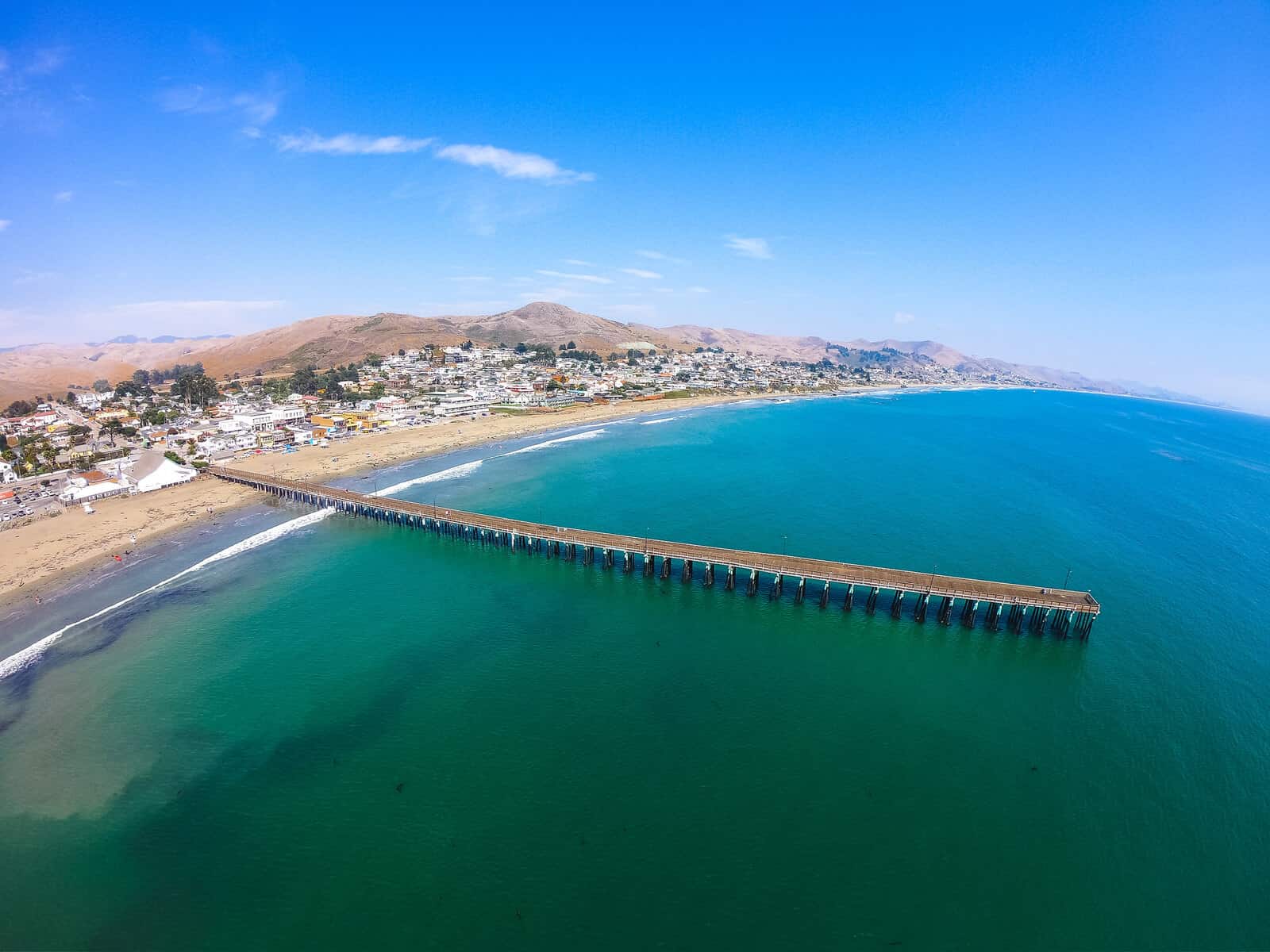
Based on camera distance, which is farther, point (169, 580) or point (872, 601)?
point (169, 580)

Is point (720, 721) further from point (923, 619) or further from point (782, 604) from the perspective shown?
point (923, 619)

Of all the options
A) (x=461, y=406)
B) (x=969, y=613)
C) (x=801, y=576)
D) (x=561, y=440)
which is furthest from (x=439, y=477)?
(x=969, y=613)

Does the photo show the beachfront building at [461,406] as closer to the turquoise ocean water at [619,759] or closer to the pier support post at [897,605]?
the turquoise ocean water at [619,759]

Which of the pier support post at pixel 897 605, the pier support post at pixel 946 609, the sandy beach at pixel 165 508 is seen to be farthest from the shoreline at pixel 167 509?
the pier support post at pixel 946 609

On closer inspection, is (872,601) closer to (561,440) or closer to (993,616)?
(993,616)

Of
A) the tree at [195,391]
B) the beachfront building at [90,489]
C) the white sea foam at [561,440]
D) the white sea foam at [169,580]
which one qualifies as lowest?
the white sea foam at [169,580]
